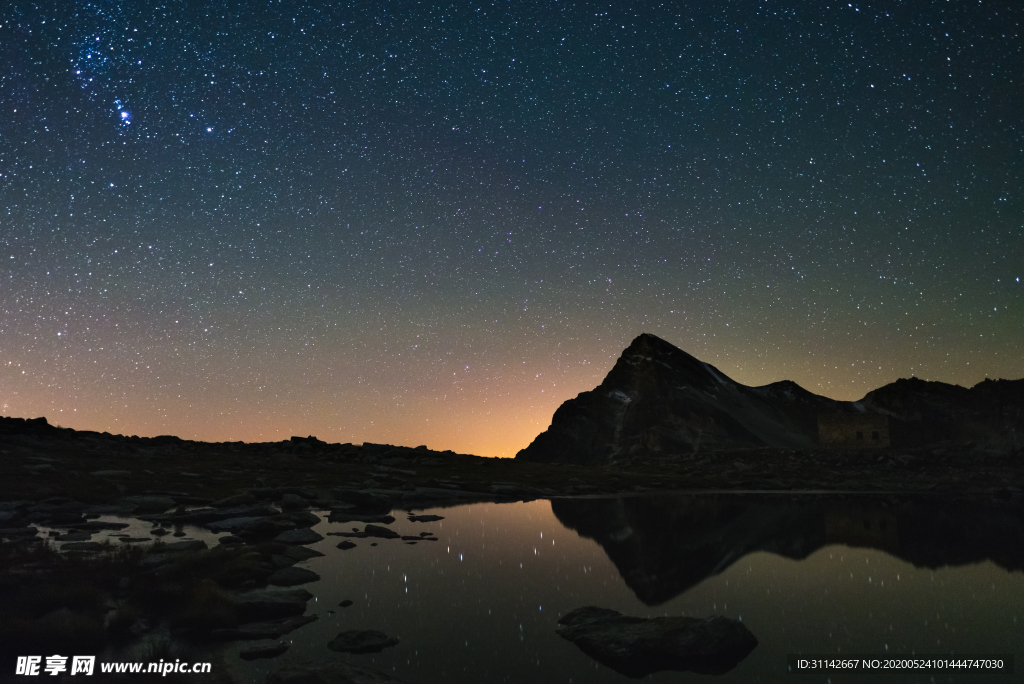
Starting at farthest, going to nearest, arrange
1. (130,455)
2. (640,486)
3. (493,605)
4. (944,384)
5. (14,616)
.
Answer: (944,384), (640,486), (130,455), (493,605), (14,616)

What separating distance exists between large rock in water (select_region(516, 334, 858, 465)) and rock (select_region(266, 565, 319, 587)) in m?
86.9

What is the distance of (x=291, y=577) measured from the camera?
10664 mm

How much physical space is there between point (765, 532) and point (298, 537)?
13590 millimetres

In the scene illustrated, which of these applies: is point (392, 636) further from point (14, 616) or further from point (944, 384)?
point (944, 384)

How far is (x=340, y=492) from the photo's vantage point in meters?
25.6

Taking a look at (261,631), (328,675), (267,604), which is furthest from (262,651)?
(267,604)

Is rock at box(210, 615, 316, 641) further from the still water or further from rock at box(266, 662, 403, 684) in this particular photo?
rock at box(266, 662, 403, 684)

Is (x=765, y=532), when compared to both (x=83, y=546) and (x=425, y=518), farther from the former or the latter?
(x=83, y=546)

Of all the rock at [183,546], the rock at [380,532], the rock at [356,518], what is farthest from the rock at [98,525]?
the rock at [380,532]

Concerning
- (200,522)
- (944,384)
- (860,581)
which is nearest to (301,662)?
(860,581)

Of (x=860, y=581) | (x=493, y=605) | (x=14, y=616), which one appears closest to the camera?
(x=14, y=616)

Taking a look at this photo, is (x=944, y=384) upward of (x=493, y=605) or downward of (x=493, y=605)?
upward

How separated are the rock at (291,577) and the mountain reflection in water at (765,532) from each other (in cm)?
597

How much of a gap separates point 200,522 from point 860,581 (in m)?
17.1
